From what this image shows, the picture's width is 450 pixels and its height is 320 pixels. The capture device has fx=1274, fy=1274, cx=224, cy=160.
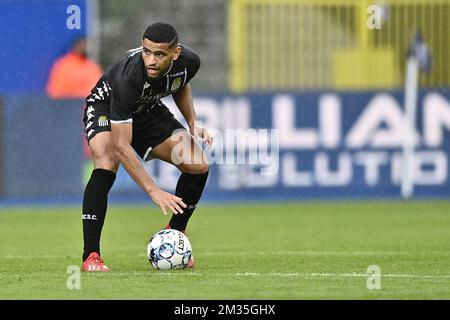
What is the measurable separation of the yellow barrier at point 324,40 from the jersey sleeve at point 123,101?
9.72m

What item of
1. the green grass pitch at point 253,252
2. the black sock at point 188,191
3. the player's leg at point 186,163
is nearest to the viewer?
the green grass pitch at point 253,252

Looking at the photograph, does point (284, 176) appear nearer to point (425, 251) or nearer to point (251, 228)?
point (251, 228)

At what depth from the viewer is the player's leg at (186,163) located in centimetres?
1028

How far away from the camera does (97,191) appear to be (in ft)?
32.3

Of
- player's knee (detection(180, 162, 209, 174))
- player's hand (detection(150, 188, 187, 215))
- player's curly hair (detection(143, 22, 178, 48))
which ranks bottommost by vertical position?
player's hand (detection(150, 188, 187, 215))

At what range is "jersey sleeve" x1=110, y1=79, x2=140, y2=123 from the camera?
948 cm

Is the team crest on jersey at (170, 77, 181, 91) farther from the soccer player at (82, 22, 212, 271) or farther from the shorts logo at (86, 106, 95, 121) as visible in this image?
the shorts logo at (86, 106, 95, 121)

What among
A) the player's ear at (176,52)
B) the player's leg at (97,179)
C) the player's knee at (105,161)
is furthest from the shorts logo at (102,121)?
the player's ear at (176,52)

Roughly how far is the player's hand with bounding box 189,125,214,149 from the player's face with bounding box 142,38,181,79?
864 millimetres

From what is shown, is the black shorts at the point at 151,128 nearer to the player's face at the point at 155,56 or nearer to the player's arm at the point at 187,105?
the player's arm at the point at 187,105

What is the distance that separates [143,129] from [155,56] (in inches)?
40.9

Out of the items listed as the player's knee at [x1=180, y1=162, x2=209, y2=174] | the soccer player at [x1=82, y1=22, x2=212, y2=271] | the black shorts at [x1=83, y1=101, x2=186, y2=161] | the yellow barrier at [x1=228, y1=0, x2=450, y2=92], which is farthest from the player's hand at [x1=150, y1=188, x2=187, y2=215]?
the yellow barrier at [x1=228, y1=0, x2=450, y2=92]

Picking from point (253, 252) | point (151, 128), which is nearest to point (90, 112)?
point (151, 128)
